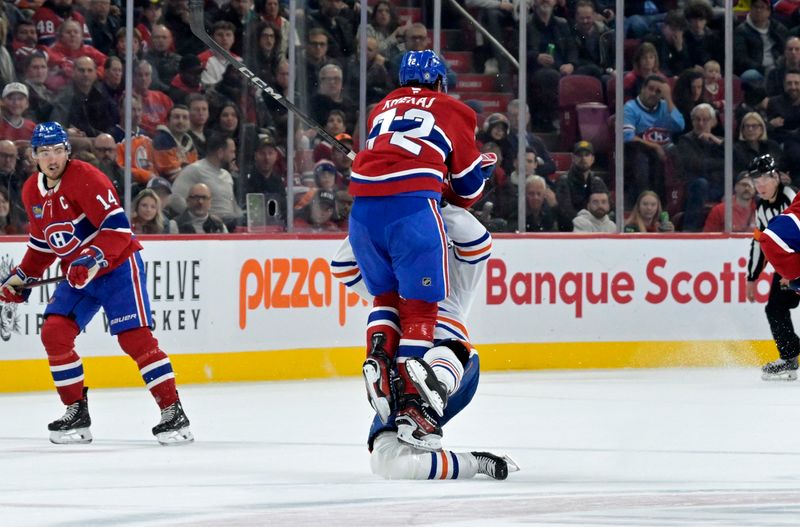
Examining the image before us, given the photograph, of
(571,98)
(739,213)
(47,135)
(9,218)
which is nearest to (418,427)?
(47,135)

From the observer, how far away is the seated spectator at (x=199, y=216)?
9500 mm

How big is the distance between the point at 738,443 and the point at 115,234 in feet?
8.57

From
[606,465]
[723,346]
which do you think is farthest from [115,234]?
[723,346]

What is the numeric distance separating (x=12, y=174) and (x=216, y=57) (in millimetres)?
1590

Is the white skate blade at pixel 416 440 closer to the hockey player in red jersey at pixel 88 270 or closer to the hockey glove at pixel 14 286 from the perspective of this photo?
the hockey player in red jersey at pixel 88 270

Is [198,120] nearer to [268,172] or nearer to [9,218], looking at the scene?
[268,172]

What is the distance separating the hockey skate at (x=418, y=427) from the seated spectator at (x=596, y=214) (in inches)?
217

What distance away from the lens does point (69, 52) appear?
945 centimetres

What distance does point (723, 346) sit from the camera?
10680 millimetres

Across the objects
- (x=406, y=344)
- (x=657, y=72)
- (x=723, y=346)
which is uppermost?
(x=657, y=72)

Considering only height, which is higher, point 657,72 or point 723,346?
point 657,72

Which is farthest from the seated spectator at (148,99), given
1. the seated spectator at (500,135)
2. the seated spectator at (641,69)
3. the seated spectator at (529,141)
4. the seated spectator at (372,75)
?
the seated spectator at (641,69)

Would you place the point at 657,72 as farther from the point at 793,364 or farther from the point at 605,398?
the point at 605,398

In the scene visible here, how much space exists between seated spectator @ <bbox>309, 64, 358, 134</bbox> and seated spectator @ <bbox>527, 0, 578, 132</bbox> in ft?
4.23
